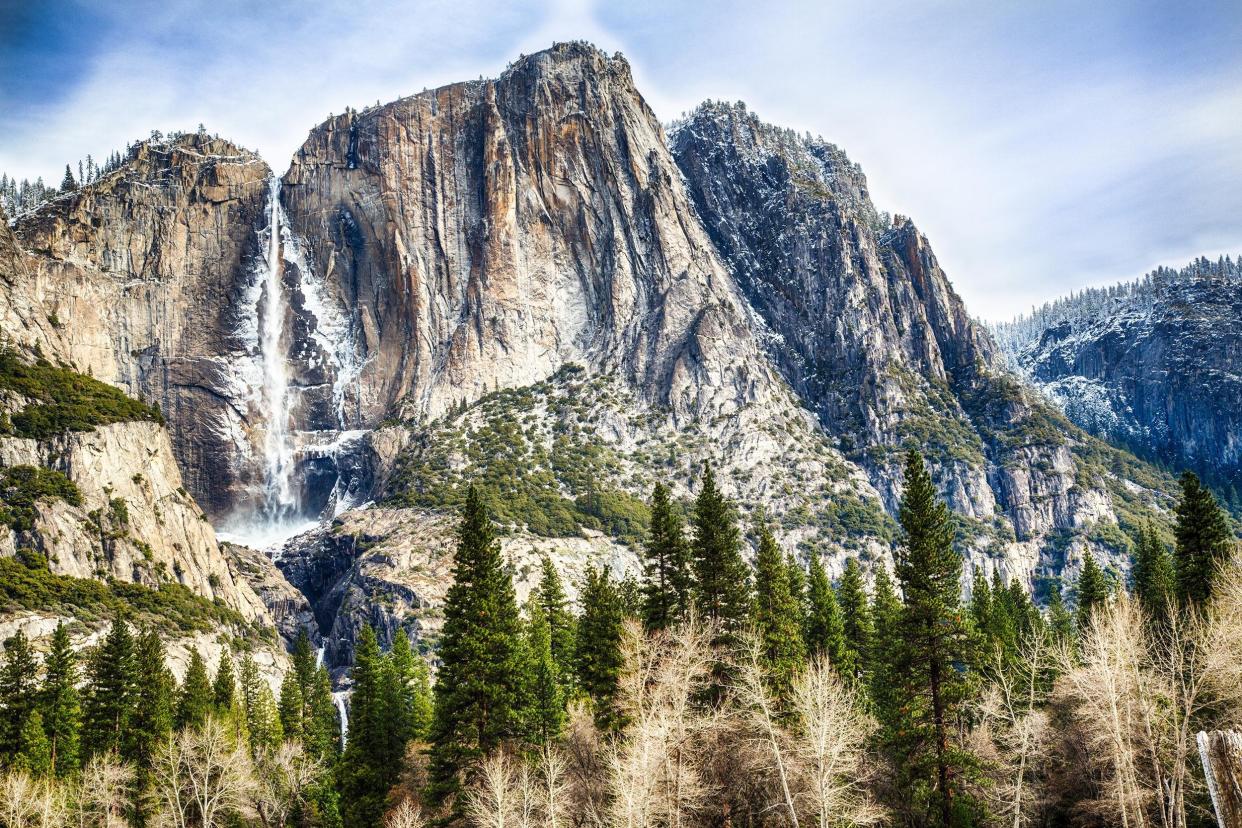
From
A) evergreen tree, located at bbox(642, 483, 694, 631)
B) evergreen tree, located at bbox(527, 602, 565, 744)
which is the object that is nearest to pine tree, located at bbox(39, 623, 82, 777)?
evergreen tree, located at bbox(527, 602, 565, 744)

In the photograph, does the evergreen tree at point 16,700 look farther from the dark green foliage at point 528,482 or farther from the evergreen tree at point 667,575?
the dark green foliage at point 528,482

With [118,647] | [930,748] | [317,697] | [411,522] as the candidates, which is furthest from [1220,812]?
[411,522]

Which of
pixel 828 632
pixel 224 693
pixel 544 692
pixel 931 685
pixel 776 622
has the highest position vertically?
pixel 776 622

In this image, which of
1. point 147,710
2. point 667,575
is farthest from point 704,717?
point 147,710

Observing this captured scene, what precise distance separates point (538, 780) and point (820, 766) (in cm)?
1518

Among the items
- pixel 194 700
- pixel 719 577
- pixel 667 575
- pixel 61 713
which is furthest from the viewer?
pixel 194 700

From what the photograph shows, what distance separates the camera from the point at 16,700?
6219 centimetres

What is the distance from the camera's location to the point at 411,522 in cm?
16912

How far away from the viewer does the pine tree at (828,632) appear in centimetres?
6969

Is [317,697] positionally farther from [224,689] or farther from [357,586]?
[357,586]

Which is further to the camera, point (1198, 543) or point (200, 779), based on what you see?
point (200, 779)

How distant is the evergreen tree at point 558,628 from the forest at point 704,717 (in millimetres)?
401

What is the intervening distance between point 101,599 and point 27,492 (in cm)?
1879

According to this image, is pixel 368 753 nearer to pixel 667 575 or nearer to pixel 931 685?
pixel 667 575
